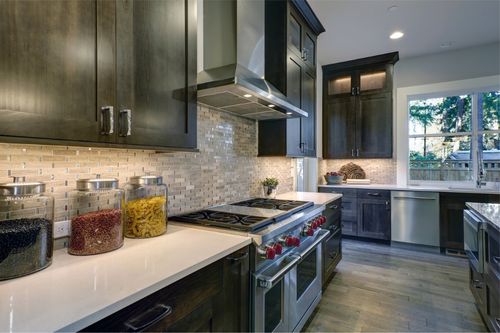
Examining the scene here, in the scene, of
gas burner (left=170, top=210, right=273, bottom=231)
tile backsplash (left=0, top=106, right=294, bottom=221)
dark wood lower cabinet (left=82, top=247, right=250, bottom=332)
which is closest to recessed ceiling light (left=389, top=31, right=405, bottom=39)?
tile backsplash (left=0, top=106, right=294, bottom=221)

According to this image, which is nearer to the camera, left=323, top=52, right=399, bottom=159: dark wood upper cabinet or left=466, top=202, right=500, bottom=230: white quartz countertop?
left=466, top=202, right=500, bottom=230: white quartz countertop

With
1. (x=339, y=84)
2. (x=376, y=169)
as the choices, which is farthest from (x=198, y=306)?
(x=339, y=84)

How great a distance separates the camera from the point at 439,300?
2.45 metres

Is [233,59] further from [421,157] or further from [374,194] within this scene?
[421,157]

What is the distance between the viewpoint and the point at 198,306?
1.00 m

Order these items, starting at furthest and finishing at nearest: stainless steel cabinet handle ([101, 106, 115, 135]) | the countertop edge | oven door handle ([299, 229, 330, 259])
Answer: oven door handle ([299, 229, 330, 259])
stainless steel cabinet handle ([101, 106, 115, 135])
the countertop edge

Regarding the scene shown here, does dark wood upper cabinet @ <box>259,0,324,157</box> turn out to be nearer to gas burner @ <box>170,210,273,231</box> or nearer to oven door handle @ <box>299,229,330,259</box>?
oven door handle @ <box>299,229,330,259</box>

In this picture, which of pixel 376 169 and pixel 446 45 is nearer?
pixel 446 45

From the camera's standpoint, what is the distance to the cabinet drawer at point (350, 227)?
424 centimetres

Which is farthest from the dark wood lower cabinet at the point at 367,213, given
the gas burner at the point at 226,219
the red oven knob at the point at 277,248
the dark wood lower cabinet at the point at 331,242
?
the red oven knob at the point at 277,248

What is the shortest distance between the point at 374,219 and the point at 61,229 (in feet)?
13.6

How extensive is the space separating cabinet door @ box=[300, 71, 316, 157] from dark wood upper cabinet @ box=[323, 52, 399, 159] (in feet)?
5.56

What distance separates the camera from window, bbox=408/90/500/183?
3.89 m

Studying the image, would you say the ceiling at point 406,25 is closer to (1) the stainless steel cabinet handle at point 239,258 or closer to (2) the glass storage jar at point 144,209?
(2) the glass storage jar at point 144,209
